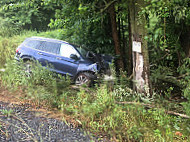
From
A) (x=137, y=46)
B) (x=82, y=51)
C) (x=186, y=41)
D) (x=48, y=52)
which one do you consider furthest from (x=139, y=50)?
(x=48, y=52)

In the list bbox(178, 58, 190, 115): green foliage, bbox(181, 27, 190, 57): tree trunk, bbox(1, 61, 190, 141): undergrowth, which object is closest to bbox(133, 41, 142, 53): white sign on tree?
bbox(1, 61, 190, 141): undergrowth

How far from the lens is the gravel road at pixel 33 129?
4.31 metres

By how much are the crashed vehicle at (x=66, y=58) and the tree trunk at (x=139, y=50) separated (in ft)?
6.87

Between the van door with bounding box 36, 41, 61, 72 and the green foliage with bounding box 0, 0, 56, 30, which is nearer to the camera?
the van door with bounding box 36, 41, 61, 72

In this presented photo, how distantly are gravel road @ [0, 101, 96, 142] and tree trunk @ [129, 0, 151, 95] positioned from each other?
2.61 metres

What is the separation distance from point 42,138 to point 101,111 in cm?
150

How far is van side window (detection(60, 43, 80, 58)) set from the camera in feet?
30.1

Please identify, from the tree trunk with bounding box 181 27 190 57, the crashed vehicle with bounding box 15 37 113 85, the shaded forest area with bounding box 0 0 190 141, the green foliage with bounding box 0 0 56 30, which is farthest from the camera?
the green foliage with bounding box 0 0 56 30

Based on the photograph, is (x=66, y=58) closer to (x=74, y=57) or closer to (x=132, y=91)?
(x=74, y=57)

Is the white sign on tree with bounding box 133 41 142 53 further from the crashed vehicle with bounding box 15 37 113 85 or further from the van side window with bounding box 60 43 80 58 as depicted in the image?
the van side window with bounding box 60 43 80 58

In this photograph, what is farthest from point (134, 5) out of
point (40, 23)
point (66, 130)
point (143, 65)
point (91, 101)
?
point (40, 23)

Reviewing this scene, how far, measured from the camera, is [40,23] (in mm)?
19359

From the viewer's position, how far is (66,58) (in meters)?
9.13

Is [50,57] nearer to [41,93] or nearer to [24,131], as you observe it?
[41,93]
